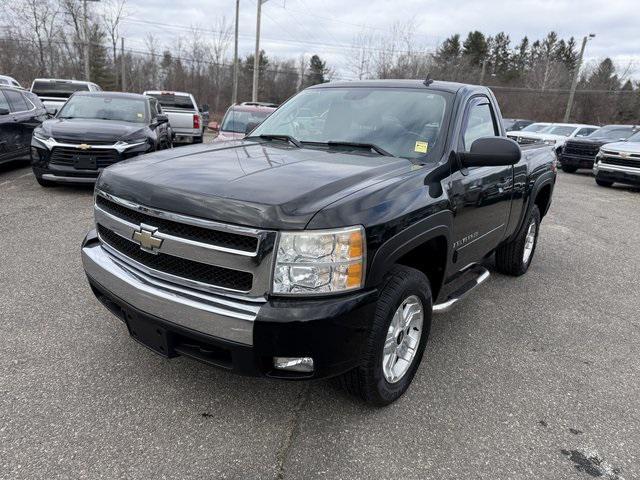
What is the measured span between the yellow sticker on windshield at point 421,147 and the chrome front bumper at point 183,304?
1600 millimetres

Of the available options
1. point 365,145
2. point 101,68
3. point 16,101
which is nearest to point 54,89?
point 16,101

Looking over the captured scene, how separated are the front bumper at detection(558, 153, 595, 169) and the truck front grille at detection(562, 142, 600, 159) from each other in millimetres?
106

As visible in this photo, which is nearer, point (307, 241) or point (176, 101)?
point (307, 241)

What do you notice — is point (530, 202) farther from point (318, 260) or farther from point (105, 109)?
point (105, 109)

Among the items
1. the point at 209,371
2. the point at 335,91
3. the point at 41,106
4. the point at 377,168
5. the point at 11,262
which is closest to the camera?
the point at 377,168

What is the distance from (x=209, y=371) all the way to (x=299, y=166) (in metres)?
1.40

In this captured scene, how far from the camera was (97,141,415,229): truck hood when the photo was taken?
6.93ft

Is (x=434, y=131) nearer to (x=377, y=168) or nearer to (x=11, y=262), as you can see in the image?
(x=377, y=168)

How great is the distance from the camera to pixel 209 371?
9.75 ft

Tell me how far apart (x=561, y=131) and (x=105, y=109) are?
17703 mm

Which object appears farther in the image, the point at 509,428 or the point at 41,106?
the point at 41,106

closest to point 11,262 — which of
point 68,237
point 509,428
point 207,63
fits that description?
point 68,237

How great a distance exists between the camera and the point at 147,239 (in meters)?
2.38

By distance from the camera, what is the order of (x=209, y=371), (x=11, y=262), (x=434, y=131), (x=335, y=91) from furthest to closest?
(x=11, y=262), (x=335, y=91), (x=434, y=131), (x=209, y=371)
